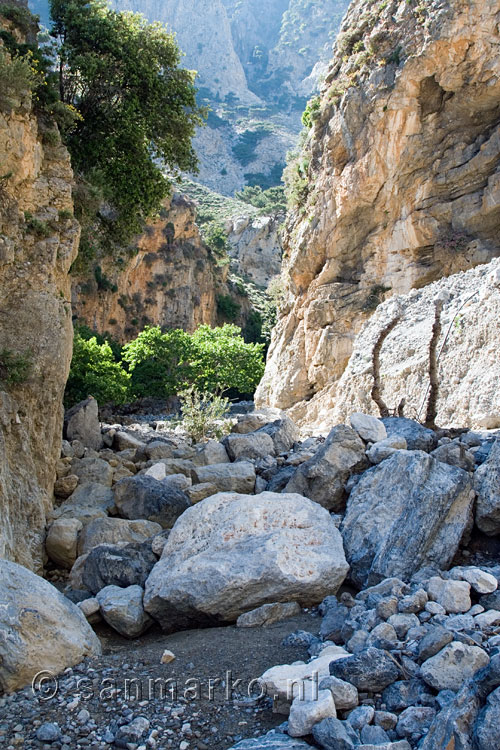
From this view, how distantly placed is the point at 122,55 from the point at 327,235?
1373 centimetres

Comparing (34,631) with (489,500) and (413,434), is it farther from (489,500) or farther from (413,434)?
(413,434)

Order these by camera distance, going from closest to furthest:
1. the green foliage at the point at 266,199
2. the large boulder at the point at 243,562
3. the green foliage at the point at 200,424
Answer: the large boulder at the point at 243,562 → the green foliage at the point at 200,424 → the green foliage at the point at 266,199

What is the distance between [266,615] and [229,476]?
128 inches

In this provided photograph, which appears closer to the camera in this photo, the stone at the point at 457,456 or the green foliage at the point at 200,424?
the stone at the point at 457,456

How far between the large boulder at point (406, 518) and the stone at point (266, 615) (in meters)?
0.68

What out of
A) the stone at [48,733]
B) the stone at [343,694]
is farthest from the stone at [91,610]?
the stone at [343,694]

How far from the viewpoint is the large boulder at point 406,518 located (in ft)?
14.7

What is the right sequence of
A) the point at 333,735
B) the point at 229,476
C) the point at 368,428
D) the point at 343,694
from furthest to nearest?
the point at 229,476 → the point at 368,428 → the point at 343,694 → the point at 333,735

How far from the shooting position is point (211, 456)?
8695 mm

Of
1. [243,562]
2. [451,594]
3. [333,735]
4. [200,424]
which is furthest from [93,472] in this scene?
[333,735]

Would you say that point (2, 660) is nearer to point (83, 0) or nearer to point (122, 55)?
point (122, 55)

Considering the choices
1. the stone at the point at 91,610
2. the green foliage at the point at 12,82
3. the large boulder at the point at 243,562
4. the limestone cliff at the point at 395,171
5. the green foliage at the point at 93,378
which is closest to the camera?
the large boulder at the point at 243,562

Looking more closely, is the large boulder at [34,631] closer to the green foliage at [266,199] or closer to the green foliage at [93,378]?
the green foliage at [93,378]

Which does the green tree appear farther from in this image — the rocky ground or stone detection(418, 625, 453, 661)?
stone detection(418, 625, 453, 661)
